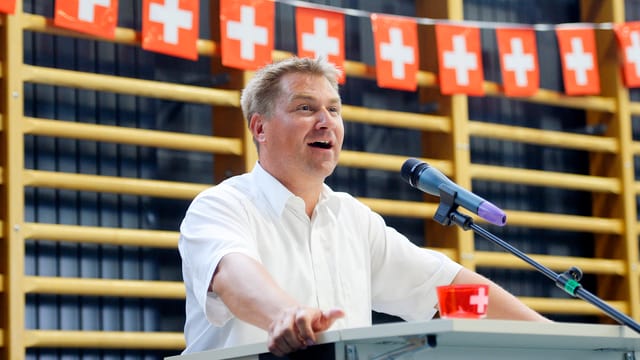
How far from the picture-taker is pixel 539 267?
2334mm

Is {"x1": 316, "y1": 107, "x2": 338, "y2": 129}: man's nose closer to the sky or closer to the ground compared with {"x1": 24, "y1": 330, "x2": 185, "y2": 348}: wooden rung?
closer to the sky

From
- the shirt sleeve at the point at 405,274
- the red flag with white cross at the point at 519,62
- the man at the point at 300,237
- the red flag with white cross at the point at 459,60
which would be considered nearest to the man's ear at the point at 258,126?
the man at the point at 300,237

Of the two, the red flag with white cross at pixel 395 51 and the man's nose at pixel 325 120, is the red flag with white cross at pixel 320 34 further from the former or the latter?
the man's nose at pixel 325 120

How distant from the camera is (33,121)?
448 cm

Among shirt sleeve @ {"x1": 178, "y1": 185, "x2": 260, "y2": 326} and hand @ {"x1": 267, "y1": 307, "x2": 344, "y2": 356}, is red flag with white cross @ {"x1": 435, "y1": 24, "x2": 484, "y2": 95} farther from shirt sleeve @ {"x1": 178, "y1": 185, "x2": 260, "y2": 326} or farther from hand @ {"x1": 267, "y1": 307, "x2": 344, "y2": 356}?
hand @ {"x1": 267, "y1": 307, "x2": 344, "y2": 356}

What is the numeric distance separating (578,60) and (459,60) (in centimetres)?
74

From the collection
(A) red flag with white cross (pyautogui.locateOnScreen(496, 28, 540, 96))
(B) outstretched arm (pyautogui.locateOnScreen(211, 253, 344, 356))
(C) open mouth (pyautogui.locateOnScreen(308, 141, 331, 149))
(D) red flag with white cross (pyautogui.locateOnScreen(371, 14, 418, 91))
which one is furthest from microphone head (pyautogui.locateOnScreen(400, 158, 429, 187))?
(A) red flag with white cross (pyautogui.locateOnScreen(496, 28, 540, 96))

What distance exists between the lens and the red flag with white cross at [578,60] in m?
5.97

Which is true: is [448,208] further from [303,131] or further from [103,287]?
[103,287]

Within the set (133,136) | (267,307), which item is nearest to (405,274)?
(267,307)

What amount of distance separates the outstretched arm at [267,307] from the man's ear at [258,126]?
21.8 inches

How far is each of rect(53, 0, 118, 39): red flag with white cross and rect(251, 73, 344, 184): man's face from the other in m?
1.88

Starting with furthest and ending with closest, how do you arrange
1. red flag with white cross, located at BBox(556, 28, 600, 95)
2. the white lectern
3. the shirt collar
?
1. red flag with white cross, located at BBox(556, 28, 600, 95)
2. the shirt collar
3. the white lectern

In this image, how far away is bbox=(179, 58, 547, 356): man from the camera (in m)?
2.51
